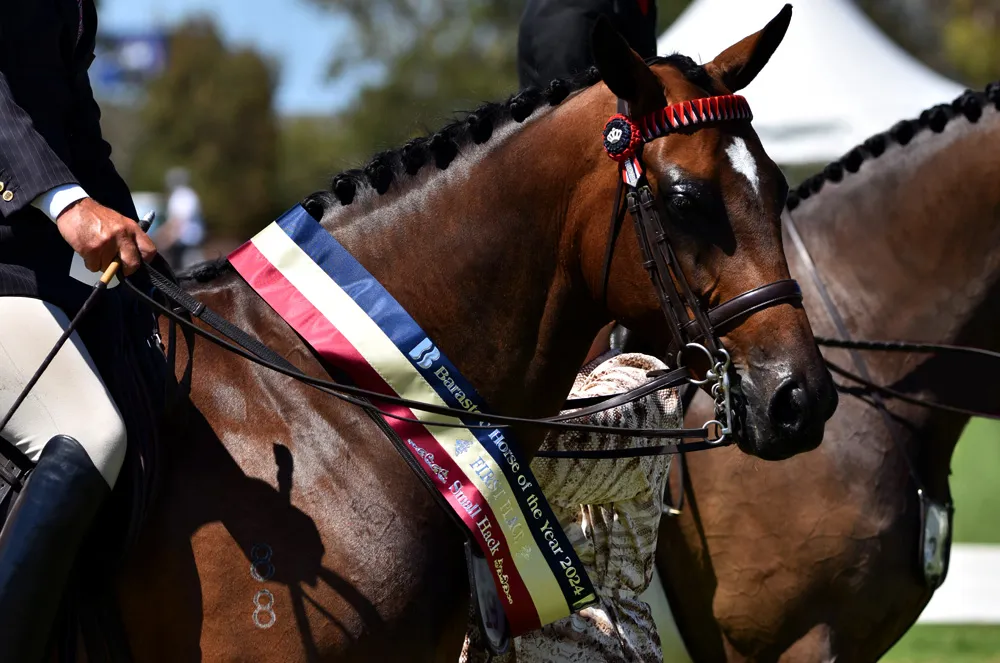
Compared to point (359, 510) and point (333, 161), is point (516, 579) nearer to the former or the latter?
point (359, 510)

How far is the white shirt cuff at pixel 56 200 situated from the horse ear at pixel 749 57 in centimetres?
160

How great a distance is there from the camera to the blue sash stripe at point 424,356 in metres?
3.12

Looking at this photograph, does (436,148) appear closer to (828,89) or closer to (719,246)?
(719,246)

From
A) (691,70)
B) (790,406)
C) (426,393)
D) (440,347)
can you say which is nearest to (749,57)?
(691,70)

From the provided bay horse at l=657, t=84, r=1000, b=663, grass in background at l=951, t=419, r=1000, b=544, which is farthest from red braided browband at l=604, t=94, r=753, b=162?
grass in background at l=951, t=419, r=1000, b=544

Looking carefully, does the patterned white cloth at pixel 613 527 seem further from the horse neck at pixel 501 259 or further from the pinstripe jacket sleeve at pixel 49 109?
the pinstripe jacket sleeve at pixel 49 109

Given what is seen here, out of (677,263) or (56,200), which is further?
(677,263)

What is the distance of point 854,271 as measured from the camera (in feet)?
14.7

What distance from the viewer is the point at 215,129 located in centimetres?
3806

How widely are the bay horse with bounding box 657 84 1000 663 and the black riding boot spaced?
2.25 meters

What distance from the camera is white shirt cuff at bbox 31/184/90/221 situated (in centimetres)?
279

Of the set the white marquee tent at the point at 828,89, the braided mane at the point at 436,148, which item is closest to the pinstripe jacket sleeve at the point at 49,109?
the braided mane at the point at 436,148

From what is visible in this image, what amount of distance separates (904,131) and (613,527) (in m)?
1.88

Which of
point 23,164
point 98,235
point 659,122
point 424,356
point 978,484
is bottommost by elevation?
point 978,484
